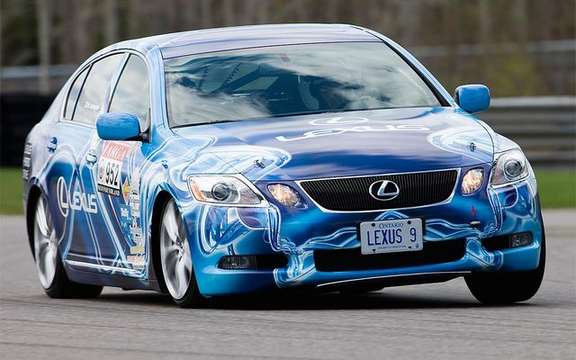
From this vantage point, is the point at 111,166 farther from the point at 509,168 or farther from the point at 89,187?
the point at 509,168

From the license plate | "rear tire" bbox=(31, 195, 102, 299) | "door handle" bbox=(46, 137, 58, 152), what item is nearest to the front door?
"door handle" bbox=(46, 137, 58, 152)

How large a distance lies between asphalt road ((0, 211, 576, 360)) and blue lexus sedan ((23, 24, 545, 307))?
0.21m

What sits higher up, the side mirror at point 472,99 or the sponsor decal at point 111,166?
the side mirror at point 472,99

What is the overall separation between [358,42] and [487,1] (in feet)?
184

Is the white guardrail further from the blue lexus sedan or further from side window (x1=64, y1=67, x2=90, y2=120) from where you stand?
the blue lexus sedan

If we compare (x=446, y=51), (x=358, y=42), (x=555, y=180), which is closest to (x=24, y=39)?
(x=446, y=51)

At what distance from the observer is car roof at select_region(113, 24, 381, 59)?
10586 millimetres

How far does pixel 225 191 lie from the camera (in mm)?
9141

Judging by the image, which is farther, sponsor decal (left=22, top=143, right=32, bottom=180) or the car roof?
sponsor decal (left=22, top=143, right=32, bottom=180)

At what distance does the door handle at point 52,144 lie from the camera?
1158 centimetres

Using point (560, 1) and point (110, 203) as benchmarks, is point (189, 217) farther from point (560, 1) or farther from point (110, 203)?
point (560, 1)

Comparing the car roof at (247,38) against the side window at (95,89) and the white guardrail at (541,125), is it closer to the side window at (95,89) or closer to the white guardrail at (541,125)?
the side window at (95,89)

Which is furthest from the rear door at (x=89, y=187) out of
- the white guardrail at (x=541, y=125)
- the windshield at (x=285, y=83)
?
the white guardrail at (x=541, y=125)

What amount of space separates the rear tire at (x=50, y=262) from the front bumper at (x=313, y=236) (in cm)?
250
